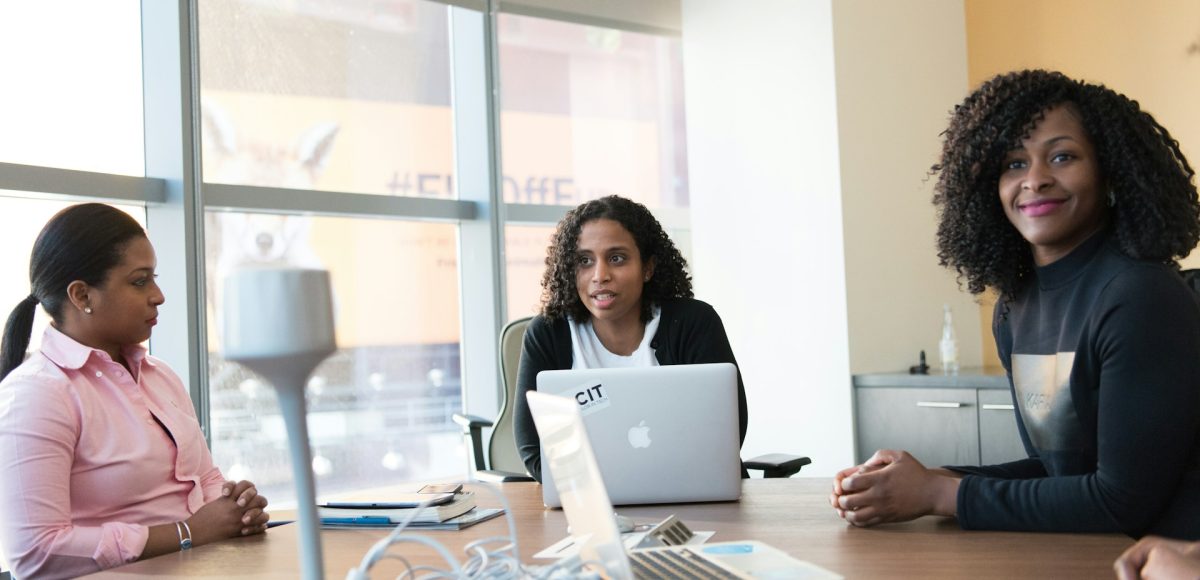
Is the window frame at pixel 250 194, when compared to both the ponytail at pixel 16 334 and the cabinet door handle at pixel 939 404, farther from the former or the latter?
the cabinet door handle at pixel 939 404

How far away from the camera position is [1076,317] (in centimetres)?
169

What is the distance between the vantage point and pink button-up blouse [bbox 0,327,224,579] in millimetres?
1817

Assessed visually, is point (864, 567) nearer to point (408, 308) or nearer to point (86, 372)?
point (86, 372)

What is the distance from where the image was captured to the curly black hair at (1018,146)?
169 cm

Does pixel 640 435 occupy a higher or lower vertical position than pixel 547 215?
lower

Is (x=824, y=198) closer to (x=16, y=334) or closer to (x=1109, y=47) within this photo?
(x=1109, y=47)

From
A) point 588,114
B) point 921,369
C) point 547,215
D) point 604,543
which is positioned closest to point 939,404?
point 921,369

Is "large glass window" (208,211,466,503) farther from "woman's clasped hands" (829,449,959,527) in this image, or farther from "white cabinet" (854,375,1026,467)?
"woman's clasped hands" (829,449,959,527)

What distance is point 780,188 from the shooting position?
4.40 metres

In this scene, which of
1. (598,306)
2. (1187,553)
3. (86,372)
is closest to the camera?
(1187,553)

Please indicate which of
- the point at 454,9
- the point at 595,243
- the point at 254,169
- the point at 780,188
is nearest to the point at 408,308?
the point at 254,169

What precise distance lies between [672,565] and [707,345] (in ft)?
4.65

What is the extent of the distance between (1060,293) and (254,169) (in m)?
3.16

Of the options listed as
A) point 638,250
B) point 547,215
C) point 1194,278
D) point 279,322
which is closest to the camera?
point 279,322
